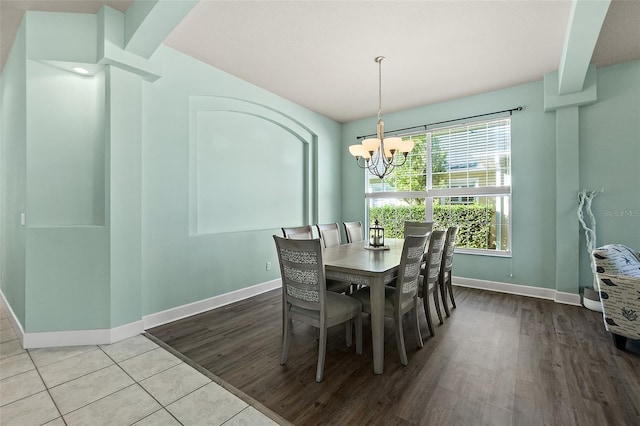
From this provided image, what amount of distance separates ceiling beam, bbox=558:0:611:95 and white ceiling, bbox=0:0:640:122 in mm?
203

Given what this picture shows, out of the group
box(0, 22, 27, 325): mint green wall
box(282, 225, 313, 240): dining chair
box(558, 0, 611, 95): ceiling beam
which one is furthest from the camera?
box(282, 225, 313, 240): dining chair

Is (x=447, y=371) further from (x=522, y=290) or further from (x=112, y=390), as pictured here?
(x=522, y=290)

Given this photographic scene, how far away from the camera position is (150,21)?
224cm

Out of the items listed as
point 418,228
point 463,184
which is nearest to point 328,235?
point 418,228

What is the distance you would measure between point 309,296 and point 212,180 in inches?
86.6

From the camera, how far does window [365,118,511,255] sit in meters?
4.09

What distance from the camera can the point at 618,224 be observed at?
11.0 feet

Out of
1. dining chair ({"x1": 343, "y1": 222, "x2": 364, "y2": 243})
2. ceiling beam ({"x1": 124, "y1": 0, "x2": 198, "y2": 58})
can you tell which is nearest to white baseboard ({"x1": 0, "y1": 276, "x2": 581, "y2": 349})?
dining chair ({"x1": 343, "y1": 222, "x2": 364, "y2": 243})

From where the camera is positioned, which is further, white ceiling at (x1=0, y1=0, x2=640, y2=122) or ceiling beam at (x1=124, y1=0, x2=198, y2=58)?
white ceiling at (x1=0, y1=0, x2=640, y2=122)

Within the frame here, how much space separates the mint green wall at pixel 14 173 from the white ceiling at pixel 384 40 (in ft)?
1.23

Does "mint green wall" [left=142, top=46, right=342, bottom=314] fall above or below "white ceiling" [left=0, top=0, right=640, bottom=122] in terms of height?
below

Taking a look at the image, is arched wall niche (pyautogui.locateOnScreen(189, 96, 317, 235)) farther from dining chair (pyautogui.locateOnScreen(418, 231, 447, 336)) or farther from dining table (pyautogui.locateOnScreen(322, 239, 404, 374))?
dining chair (pyautogui.locateOnScreen(418, 231, 447, 336))

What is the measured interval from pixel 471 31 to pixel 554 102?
1.78m

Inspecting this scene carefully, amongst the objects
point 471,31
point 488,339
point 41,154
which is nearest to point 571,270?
point 488,339
